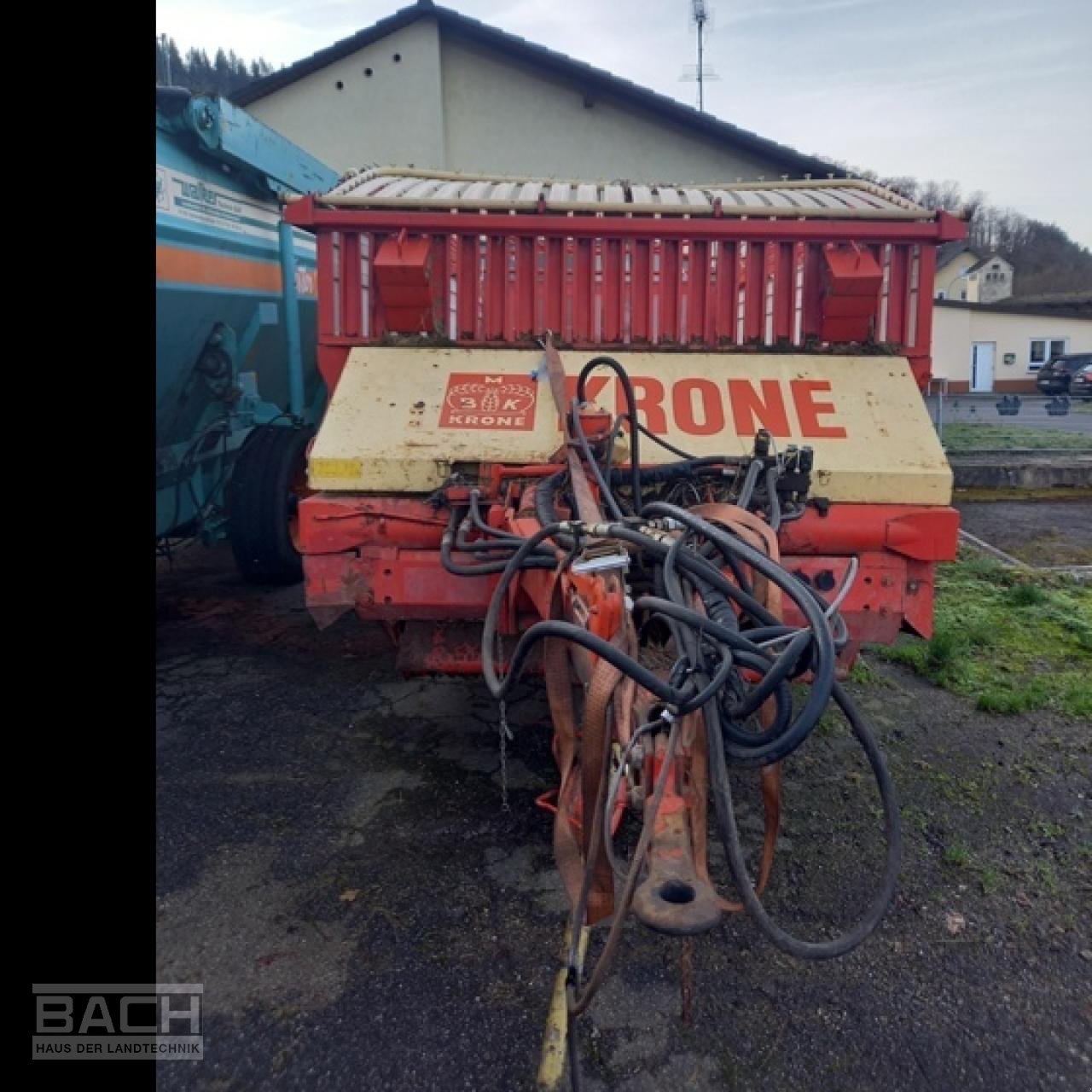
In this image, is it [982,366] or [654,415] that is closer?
[654,415]

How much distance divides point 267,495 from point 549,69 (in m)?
9.28

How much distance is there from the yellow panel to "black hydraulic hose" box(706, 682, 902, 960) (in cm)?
162

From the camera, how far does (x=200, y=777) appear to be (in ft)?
11.5

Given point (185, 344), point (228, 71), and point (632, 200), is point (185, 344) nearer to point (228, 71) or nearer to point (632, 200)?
point (632, 200)

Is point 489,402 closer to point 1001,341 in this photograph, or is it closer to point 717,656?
point 717,656

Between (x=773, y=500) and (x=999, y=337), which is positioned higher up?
(x=999, y=337)

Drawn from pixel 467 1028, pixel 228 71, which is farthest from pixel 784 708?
pixel 228 71

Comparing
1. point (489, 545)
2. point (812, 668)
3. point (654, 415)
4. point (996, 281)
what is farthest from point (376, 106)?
point (996, 281)

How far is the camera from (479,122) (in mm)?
12156

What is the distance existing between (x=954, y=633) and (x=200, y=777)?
3873 millimetres

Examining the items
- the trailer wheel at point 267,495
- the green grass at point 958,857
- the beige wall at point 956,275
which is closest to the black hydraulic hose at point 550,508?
the green grass at point 958,857

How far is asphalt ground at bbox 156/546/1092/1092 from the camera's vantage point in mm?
2141

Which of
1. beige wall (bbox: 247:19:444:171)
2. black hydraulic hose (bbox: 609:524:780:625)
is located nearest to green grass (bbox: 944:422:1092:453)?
beige wall (bbox: 247:19:444:171)
